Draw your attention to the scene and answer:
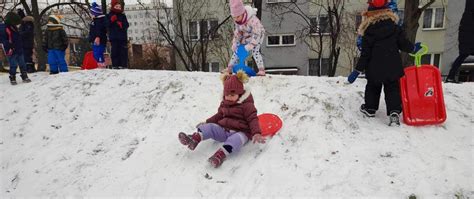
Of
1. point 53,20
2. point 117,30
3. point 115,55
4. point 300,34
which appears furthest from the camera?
point 300,34

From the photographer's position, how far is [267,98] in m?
5.22

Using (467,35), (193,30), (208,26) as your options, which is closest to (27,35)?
(467,35)

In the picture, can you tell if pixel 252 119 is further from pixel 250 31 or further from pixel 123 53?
pixel 123 53

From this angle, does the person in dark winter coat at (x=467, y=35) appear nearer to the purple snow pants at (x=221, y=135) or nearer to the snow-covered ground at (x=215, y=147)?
the snow-covered ground at (x=215, y=147)

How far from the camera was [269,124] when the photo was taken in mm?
4375

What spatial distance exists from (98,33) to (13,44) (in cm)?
175

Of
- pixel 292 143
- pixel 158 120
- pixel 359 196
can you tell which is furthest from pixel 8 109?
pixel 359 196

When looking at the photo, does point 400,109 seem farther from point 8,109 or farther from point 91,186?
point 8,109

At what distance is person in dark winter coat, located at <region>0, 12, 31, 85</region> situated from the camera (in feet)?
23.8

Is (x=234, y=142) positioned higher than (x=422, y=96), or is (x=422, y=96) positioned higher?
(x=422, y=96)

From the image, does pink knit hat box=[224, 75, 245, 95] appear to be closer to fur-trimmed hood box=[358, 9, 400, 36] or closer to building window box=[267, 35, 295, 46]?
fur-trimmed hood box=[358, 9, 400, 36]

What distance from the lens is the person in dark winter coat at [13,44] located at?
725 cm

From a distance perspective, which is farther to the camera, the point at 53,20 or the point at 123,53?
the point at 53,20

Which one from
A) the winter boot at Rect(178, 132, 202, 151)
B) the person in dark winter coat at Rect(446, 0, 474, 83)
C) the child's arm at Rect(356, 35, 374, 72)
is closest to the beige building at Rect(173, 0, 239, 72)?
the person in dark winter coat at Rect(446, 0, 474, 83)
